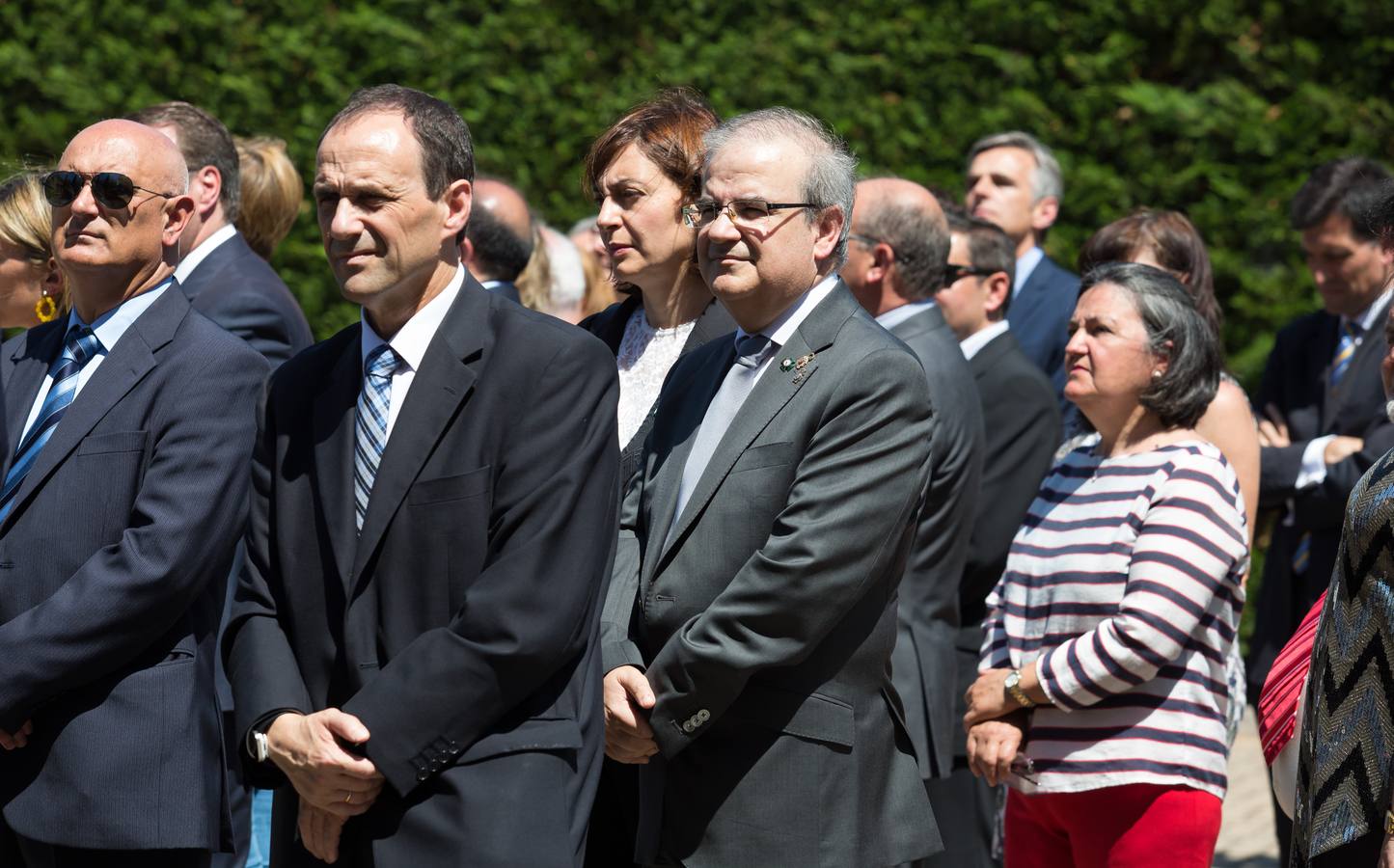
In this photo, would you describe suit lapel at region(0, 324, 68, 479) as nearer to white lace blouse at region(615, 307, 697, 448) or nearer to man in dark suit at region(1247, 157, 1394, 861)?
white lace blouse at region(615, 307, 697, 448)

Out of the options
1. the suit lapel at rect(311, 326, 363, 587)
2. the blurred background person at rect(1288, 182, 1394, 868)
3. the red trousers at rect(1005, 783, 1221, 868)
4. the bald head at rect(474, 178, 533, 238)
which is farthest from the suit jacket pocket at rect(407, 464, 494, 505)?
the bald head at rect(474, 178, 533, 238)

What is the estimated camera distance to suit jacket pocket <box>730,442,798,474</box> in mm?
3418

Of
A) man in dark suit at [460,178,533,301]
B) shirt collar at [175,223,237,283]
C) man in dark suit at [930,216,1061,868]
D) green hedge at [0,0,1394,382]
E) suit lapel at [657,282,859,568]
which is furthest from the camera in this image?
green hedge at [0,0,1394,382]

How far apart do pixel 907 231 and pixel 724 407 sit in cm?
190

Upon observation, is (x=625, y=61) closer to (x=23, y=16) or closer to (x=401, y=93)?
(x=23, y=16)

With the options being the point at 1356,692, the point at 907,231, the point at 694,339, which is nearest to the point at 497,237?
the point at 907,231

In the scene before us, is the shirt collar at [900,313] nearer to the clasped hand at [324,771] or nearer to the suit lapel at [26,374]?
the suit lapel at [26,374]

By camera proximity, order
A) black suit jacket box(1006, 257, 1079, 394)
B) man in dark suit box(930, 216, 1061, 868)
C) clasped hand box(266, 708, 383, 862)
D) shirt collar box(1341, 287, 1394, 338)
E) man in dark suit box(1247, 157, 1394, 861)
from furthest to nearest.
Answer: black suit jacket box(1006, 257, 1079, 394)
shirt collar box(1341, 287, 1394, 338)
man in dark suit box(1247, 157, 1394, 861)
man in dark suit box(930, 216, 1061, 868)
clasped hand box(266, 708, 383, 862)

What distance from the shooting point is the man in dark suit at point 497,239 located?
19.3ft

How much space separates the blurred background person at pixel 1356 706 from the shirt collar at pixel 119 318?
267 cm

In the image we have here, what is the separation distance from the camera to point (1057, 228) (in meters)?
8.26

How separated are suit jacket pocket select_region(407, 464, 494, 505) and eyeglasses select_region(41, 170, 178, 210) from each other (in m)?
1.27

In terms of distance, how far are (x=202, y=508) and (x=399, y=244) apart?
81cm

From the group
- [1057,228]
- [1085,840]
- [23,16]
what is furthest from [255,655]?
[23,16]
